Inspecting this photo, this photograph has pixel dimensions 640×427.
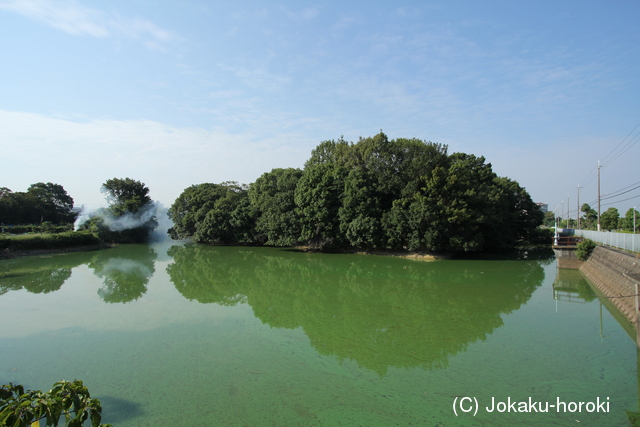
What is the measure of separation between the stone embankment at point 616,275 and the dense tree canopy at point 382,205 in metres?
6.36

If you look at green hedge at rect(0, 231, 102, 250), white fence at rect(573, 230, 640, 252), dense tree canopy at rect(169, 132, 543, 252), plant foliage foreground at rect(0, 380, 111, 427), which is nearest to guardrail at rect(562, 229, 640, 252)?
white fence at rect(573, 230, 640, 252)

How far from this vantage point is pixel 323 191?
83.5 feet

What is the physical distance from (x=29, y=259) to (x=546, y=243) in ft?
131

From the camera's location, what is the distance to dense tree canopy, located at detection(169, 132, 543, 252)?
22.2 m

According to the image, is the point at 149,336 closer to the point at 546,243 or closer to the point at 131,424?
the point at 131,424

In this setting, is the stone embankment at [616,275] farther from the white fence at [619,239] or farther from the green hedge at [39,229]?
the green hedge at [39,229]

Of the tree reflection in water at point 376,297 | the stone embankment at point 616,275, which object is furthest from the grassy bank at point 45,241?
the stone embankment at point 616,275

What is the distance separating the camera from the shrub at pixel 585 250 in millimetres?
18953

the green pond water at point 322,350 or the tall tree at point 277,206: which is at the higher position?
the tall tree at point 277,206

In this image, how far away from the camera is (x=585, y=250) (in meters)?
19.0

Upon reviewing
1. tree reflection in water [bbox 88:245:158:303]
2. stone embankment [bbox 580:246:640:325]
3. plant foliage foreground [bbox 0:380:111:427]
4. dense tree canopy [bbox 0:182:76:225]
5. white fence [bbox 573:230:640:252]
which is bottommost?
tree reflection in water [bbox 88:245:158:303]

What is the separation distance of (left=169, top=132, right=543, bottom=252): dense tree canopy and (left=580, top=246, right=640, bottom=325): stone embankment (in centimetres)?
636

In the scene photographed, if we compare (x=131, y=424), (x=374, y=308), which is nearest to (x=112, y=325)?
(x=131, y=424)

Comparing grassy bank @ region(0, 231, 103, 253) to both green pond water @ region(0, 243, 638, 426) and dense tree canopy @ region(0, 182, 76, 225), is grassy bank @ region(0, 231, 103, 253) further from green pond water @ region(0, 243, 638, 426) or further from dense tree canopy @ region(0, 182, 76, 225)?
dense tree canopy @ region(0, 182, 76, 225)
